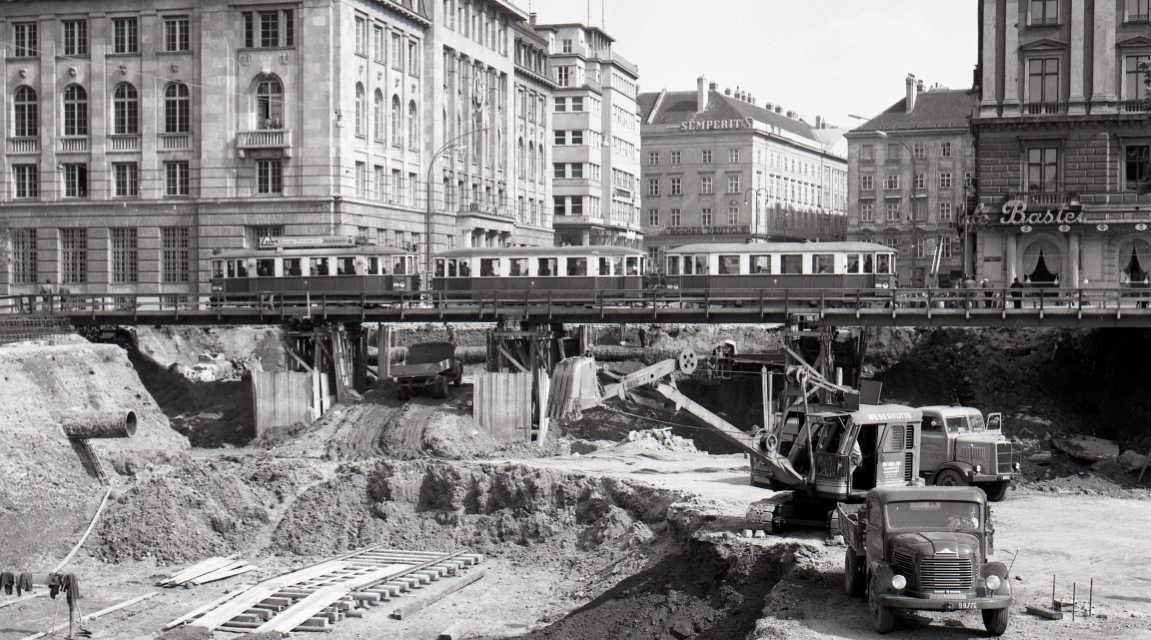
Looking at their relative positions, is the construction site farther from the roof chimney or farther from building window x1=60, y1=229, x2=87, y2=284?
the roof chimney

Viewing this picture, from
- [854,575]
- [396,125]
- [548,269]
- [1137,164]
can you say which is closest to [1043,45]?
[1137,164]

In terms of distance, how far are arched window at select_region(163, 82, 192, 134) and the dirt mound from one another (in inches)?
949

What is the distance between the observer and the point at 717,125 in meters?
123

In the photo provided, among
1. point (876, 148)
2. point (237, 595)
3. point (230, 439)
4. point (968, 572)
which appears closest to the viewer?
point (968, 572)

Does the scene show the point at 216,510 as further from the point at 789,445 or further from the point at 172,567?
Answer: the point at 789,445

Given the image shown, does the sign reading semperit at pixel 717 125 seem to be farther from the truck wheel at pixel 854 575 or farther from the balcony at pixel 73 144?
the truck wheel at pixel 854 575

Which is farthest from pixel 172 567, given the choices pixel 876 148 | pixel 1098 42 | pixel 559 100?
pixel 876 148

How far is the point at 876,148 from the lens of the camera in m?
114

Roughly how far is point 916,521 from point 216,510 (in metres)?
20.9

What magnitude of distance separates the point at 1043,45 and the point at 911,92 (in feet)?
171

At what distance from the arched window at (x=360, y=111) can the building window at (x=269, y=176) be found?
4478 millimetres

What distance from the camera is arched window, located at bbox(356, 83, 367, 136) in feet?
226

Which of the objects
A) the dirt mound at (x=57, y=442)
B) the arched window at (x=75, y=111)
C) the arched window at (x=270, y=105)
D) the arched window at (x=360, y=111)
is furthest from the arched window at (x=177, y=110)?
the dirt mound at (x=57, y=442)

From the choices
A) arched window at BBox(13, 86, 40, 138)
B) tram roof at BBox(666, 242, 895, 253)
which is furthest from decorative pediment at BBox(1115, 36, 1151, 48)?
arched window at BBox(13, 86, 40, 138)
